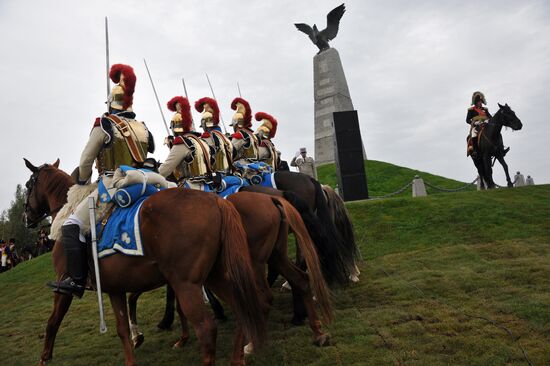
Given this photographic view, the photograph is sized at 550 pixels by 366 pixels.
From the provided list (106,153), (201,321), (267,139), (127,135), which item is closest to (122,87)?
(127,135)

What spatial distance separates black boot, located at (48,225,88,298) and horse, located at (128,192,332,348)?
1.84m

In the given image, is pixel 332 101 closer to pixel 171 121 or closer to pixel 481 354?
pixel 171 121

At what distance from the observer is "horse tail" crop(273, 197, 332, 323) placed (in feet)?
17.5

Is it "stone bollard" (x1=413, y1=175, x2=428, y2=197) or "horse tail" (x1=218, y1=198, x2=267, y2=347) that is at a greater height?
"stone bollard" (x1=413, y1=175, x2=428, y2=197)

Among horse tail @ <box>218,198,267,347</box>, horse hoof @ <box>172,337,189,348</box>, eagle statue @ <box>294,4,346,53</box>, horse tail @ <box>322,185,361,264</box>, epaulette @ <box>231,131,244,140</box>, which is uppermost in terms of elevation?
eagle statue @ <box>294,4,346,53</box>

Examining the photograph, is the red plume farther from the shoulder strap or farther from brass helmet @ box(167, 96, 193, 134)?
the shoulder strap

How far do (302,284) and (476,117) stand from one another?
41.5ft

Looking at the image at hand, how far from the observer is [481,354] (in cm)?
456

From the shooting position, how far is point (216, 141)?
765 cm

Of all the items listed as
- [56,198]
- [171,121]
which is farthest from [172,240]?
[171,121]

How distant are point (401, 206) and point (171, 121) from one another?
887cm

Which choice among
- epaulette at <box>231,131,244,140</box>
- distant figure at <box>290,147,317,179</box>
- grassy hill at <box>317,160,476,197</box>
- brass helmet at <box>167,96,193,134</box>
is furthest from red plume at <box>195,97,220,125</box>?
grassy hill at <box>317,160,476,197</box>

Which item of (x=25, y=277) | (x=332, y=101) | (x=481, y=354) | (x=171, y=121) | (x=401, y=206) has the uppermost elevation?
(x=332, y=101)

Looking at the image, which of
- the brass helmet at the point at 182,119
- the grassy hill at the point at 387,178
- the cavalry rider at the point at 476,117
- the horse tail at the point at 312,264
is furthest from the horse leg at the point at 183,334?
the grassy hill at the point at 387,178
